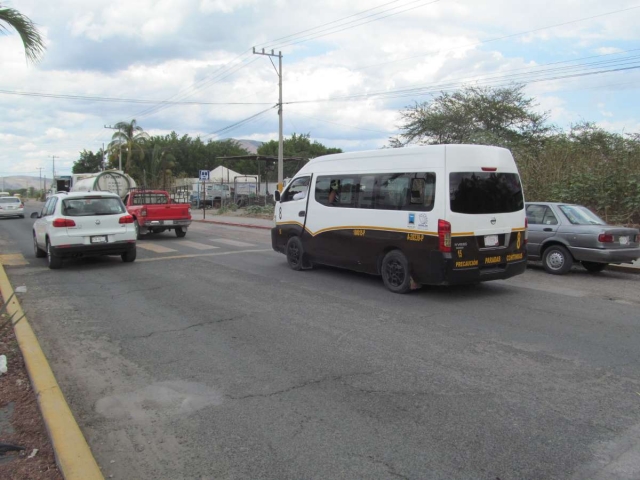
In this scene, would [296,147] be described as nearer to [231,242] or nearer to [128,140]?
[128,140]

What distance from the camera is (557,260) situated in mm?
10586

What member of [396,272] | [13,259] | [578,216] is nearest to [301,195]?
[396,272]

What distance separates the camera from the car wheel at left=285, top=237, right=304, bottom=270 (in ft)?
35.0

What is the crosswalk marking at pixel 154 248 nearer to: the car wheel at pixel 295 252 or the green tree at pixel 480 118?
the car wheel at pixel 295 252

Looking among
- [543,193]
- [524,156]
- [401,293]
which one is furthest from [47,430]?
[524,156]

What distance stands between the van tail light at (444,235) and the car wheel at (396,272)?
0.75 meters

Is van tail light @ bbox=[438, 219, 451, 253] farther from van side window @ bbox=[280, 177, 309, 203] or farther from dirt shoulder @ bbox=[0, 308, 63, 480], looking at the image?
dirt shoulder @ bbox=[0, 308, 63, 480]

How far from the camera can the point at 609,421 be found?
3.90 m

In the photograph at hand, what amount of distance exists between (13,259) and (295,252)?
24.0 ft

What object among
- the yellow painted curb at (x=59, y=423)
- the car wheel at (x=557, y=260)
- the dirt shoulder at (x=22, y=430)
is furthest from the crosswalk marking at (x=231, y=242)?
the dirt shoulder at (x=22, y=430)

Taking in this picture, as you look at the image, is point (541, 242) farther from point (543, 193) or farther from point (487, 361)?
point (543, 193)

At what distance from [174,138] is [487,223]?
75.6 meters

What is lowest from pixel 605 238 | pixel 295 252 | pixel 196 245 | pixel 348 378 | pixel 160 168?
pixel 348 378

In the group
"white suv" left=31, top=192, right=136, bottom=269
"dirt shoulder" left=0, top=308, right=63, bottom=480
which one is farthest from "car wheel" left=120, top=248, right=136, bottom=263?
"dirt shoulder" left=0, top=308, right=63, bottom=480
